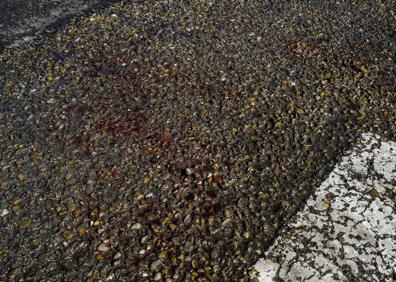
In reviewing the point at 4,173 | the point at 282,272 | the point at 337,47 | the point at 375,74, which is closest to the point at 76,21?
the point at 4,173

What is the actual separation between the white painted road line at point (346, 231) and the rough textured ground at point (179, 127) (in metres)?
0.08

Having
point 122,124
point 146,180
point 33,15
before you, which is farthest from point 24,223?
point 33,15

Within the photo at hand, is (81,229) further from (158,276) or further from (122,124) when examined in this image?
(122,124)

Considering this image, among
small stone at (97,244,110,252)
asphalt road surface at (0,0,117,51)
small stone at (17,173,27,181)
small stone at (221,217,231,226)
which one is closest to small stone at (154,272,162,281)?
small stone at (97,244,110,252)

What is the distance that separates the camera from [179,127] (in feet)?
9.12

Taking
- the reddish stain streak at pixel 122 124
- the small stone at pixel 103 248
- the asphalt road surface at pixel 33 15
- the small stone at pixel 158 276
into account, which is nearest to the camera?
the small stone at pixel 158 276

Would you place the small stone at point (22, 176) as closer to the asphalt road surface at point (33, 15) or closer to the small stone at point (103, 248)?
the small stone at point (103, 248)

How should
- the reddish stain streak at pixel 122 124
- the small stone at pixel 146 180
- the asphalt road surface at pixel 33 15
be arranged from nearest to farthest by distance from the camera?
1. the small stone at pixel 146 180
2. the reddish stain streak at pixel 122 124
3. the asphalt road surface at pixel 33 15

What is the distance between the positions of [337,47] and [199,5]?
3.44 ft

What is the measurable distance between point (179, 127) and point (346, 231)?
99 cm

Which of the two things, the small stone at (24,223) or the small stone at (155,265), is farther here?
the small stone at (24,223)

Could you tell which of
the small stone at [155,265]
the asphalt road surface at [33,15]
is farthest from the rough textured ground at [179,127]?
the asphalt road surface at [33,15]

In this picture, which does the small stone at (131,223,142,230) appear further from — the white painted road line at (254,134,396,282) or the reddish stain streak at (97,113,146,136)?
the reddish stain streak at (97,113,146,136)

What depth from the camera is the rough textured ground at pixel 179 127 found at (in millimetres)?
2213
